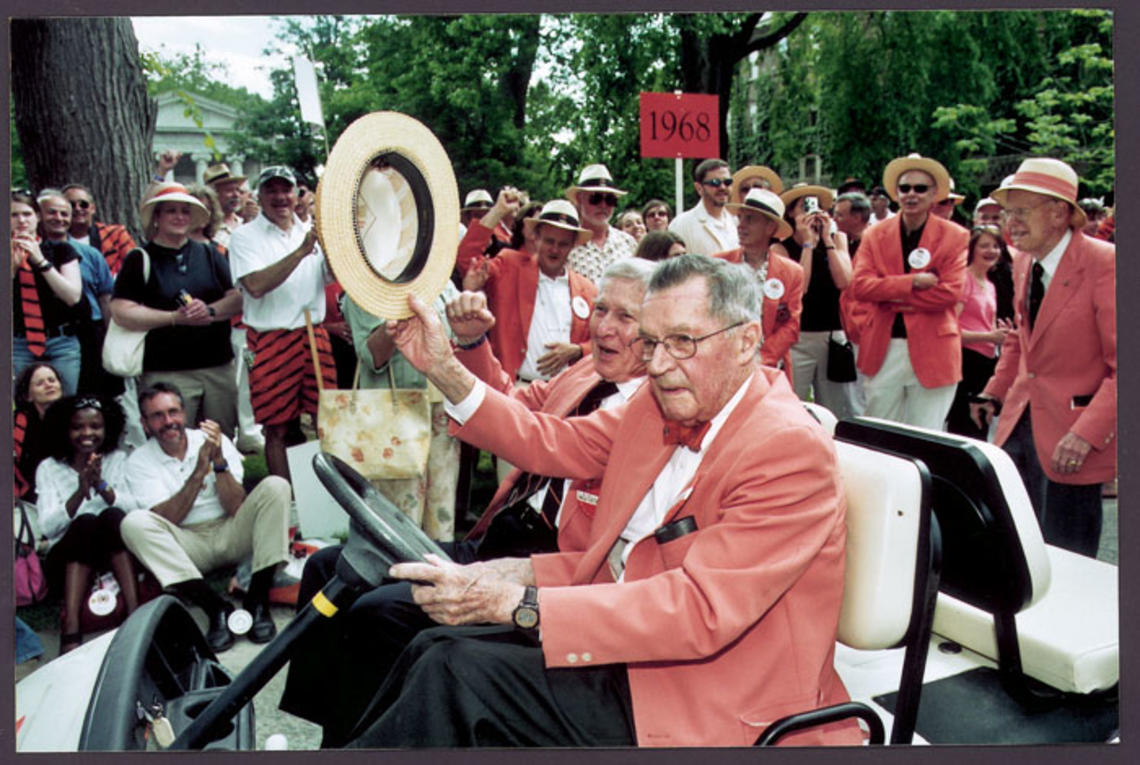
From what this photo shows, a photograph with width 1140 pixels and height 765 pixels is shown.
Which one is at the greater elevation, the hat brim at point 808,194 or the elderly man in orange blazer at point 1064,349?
the hat brim at point 808,194

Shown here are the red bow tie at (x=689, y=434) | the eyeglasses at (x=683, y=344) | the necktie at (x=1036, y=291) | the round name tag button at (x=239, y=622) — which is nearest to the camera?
the eyeglasses at (x=683, y=344)

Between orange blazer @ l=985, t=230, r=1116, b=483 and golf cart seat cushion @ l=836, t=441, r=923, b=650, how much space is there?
5.17 ft

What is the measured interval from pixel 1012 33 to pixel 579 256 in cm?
787

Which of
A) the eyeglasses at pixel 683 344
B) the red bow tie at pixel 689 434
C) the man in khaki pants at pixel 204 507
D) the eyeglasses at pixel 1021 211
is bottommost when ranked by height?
the man in khaki pants at pixel 204 507

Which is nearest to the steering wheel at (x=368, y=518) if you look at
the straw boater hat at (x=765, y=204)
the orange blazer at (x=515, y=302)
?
the orange blazer at (x=515, y=302)

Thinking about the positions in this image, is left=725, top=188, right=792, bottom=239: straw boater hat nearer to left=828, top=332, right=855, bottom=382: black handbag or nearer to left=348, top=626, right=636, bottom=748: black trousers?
left=828, top=332, right=855, bottom=382: black handbag

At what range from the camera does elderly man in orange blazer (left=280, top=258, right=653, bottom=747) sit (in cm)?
295

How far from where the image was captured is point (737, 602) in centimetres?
210

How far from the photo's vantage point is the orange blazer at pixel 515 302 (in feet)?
18.1

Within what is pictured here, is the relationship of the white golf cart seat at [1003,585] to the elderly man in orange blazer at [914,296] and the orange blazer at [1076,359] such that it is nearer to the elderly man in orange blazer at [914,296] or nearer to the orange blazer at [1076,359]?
the orange blazer at [1076,359]

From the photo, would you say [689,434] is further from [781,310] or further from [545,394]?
[781,310]

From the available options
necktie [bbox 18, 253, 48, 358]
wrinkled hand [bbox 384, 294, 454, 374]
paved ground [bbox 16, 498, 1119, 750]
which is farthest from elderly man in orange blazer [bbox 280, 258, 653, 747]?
necktie [bbox 18, 253, 48, 358]

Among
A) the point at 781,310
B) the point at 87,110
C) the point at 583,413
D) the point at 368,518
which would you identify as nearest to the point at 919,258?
the point at 781,310

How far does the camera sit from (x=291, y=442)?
5.95 m
